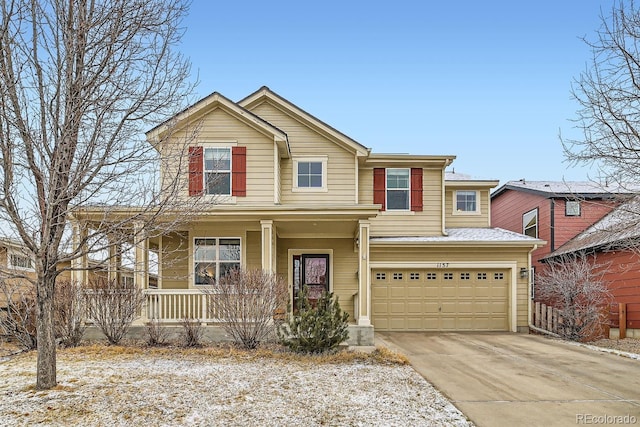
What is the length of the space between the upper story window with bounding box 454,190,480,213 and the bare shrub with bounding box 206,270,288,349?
909 cm

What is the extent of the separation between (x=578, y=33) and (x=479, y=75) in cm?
1162

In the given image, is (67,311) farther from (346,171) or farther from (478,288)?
(478,288)

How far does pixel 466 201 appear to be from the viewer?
1659cm

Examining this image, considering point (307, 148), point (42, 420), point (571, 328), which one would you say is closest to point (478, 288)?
point (571, 328)

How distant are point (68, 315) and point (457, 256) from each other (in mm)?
10528

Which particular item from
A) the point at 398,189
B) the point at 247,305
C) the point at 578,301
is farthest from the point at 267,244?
the point at 578,301

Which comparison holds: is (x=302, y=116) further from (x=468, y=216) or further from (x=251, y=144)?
(x=468, y=216)

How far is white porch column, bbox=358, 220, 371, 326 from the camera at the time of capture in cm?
1076

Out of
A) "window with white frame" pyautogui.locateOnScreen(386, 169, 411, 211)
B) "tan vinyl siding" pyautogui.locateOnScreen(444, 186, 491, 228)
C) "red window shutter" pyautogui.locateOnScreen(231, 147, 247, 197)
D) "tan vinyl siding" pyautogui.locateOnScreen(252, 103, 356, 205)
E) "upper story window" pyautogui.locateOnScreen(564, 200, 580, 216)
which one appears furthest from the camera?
"upper story window" pyautogui.locateOnScreen(564, 200, 580, 216)

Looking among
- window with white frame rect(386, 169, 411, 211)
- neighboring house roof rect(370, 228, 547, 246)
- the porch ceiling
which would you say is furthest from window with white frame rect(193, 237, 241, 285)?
window with white frame rect(386, 169, 411, 211)

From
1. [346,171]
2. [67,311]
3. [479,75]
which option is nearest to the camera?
[67,311]

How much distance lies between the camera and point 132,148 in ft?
20.8

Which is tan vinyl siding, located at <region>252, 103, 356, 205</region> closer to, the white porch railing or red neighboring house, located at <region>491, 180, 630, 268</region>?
the white porch railing

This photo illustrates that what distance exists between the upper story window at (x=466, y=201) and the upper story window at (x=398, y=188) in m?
2.19
